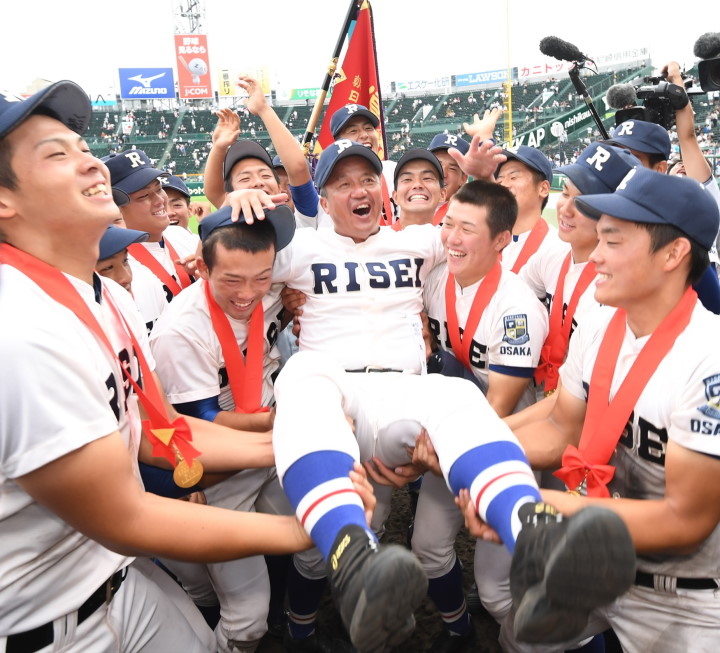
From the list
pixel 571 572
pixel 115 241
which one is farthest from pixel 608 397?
pixel 115 241

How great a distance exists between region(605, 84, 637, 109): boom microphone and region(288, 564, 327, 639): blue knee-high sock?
4548 millimetres

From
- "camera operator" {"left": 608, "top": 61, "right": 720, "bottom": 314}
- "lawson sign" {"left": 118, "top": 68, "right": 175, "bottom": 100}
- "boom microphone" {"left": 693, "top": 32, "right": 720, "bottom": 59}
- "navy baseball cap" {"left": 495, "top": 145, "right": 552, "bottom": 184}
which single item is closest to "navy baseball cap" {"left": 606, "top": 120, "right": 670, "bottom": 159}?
"camera operator" {"left": 608, "top": 61, "right": 720, "bottom": 314}

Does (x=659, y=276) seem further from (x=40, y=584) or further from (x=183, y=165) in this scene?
(x=183, y=165)

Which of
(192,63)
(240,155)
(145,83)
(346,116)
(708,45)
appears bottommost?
(240,155)

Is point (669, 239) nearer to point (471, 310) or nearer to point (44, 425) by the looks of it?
point (471, 310)

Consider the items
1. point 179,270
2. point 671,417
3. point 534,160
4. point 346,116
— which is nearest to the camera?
point 671,417

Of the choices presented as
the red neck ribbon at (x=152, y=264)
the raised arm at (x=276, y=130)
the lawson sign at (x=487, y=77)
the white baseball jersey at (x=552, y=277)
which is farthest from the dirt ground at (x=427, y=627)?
the lawson sign at (x=487, y=77)

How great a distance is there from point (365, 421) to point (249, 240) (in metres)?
1.03

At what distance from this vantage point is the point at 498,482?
5.68ft

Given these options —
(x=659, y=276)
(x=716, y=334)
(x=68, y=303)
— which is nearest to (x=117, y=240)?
(x=68, y=303)

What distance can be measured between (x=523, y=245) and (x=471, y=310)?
1.05 metres

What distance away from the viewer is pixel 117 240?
8.99ft

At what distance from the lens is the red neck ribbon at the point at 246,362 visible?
2.81 m

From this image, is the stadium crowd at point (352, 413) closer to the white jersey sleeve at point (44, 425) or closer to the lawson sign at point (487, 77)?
the white jersey sleeve at point (44, 425)
